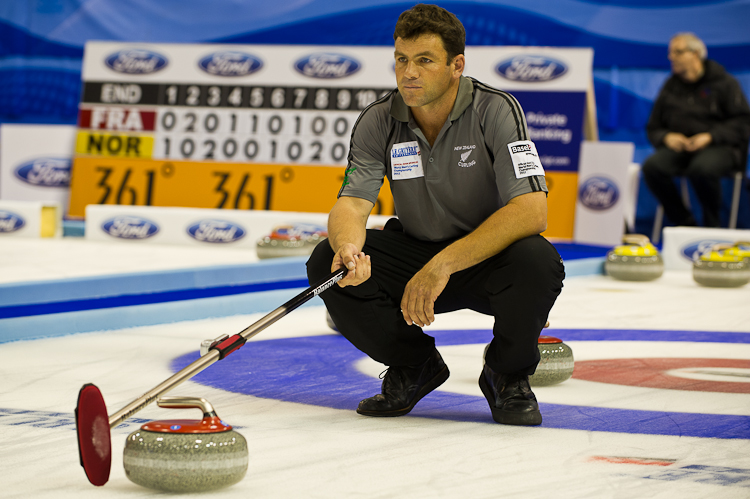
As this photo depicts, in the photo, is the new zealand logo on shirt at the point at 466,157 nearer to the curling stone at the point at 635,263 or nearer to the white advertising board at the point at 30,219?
the curling stone at the point at 635,263

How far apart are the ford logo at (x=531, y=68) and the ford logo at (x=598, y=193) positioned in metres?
0.87

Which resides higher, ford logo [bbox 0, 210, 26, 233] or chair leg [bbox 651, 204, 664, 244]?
chair leg [bbox 651, 204, 664, 244]

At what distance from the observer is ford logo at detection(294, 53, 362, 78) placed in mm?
7336

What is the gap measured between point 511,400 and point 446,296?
0.32 meters

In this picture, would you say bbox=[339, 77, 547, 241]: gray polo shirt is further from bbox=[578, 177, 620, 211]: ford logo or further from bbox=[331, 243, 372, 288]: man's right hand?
bbox=[578, 177, 620, 211]: ford logo

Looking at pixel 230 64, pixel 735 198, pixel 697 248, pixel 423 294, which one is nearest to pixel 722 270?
pixel 697 248

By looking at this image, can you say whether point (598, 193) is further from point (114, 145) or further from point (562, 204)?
point (114, 145)

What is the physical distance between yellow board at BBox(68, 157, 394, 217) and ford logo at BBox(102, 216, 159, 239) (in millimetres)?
612

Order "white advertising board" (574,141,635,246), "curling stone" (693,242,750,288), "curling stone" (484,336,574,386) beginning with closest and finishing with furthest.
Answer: "curling stone" (484,336,574,386) → "curling stone" (693,242,750,288) → "white advertising board" (574,141,635,246)

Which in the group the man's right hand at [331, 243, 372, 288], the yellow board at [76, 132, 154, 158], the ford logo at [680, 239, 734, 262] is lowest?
the ford logo at [680, 239, 734, 262]

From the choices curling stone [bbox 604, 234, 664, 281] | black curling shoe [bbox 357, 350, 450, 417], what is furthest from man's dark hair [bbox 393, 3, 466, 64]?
curling stone [bbox 604, 234, 664, 281]

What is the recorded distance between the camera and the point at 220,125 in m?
7.49

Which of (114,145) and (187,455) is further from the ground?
(114,145)

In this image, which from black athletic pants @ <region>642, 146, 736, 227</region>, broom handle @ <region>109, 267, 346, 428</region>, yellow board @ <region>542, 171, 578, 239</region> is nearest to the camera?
broom handle @ <region>109, 267, 346, 428</region>
